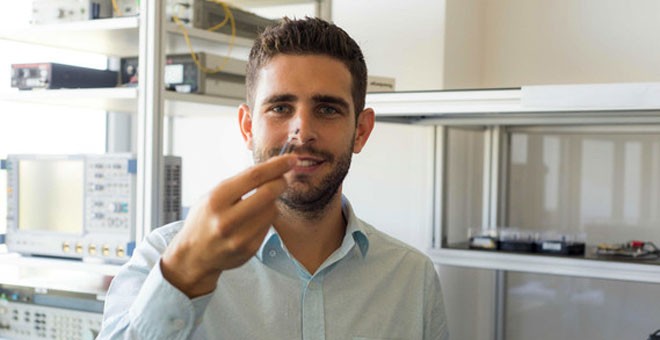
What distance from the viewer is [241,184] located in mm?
894

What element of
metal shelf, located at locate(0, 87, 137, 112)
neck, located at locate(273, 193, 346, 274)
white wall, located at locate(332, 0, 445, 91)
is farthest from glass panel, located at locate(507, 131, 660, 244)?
neck, located at locate(273, 193, 346, 274)

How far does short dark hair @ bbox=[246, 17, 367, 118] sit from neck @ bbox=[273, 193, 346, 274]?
185 millimetres

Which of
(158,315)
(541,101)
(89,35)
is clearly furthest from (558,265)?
(89,35)

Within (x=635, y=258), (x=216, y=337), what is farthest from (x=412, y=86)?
(x=216, y=337)

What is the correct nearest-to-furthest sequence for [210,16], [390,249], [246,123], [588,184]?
[246,123]
[390,249]
[210,16]
[588,184]

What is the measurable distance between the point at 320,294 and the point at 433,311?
0.25 meters

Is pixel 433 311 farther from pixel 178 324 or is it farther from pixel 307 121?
pixel 178 324

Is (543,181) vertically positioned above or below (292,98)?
below

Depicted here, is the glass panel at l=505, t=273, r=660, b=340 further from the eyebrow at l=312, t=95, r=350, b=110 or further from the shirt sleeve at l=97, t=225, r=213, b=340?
the shirt sleeve at l=97, t=225, r=213, b=340

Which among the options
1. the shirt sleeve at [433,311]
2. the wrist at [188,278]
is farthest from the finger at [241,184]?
the shirt sleeve at [433,311]

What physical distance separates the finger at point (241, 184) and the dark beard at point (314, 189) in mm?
350

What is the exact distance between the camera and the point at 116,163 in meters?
2.19

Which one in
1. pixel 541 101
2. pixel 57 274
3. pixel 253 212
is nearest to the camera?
pixel 253 212

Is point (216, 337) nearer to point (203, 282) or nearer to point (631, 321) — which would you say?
point (203, 282)
